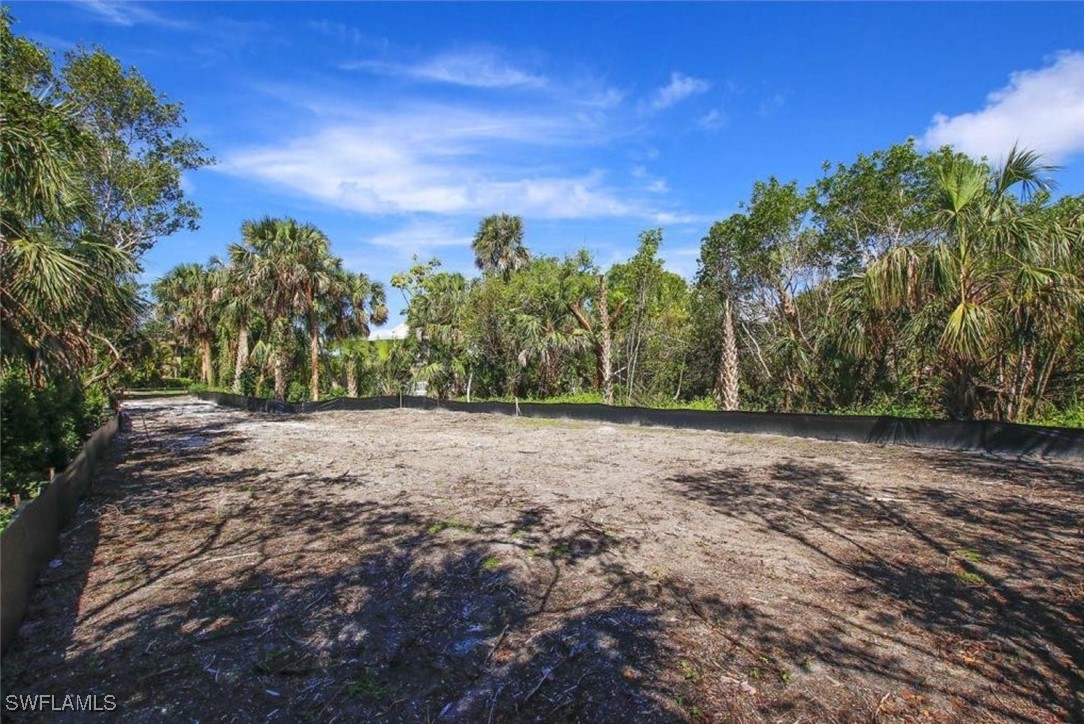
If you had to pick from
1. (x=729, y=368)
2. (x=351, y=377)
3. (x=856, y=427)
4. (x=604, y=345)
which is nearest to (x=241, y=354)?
(x=351, y=377)

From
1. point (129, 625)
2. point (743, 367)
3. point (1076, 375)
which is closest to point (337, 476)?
point (129, 625)

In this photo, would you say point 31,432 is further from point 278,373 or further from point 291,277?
point 278,373

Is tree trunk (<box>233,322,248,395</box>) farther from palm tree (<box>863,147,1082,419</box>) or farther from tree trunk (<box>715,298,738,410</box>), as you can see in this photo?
palm tree (<box>863,147,1082,419</box>)

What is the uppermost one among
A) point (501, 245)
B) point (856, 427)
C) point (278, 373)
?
point (501, 245)

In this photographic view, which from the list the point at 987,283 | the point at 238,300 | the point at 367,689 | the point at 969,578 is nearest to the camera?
A: the point at 367,689

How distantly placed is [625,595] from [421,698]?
1.55 m

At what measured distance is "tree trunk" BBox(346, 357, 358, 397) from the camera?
29578 millimetres

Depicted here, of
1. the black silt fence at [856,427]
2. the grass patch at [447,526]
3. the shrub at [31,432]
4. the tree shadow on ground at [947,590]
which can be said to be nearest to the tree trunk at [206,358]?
the black silt fence at [856,427]

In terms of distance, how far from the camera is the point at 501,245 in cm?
3091

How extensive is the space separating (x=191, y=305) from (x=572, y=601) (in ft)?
111

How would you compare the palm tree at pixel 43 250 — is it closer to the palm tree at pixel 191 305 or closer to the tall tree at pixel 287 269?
the tall tree at pixel 287 269

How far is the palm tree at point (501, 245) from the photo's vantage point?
3070cm

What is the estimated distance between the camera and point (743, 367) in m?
17.8

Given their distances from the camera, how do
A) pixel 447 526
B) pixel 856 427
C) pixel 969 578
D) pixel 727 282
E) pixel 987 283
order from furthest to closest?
pixel 727 282, pixel 856 427, pixel 987 283, pixel 447 526, pixel 969 578
